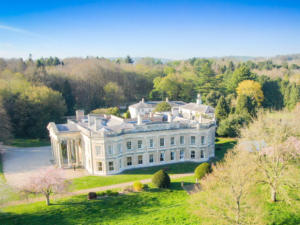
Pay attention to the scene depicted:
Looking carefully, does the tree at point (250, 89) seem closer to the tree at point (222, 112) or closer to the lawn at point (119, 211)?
the tree at point (222, 112)

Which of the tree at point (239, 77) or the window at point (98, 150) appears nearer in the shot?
the window at point (98, 150)

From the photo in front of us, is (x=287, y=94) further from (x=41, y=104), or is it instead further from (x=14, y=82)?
(x=14, y=82)

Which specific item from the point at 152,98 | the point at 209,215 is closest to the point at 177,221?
the point at 209,215

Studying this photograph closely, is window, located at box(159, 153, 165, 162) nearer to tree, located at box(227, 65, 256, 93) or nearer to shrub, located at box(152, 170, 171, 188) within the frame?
shrub, located at box(152, 170, 171, 188)

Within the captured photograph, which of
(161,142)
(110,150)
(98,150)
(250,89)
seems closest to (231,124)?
(161,142)

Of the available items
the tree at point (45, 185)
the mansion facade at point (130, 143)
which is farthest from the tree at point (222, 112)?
the tree at point (45, 185)

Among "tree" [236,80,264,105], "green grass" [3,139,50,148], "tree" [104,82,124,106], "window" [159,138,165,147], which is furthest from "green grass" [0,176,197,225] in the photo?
"tree" [236,80,264,105]
